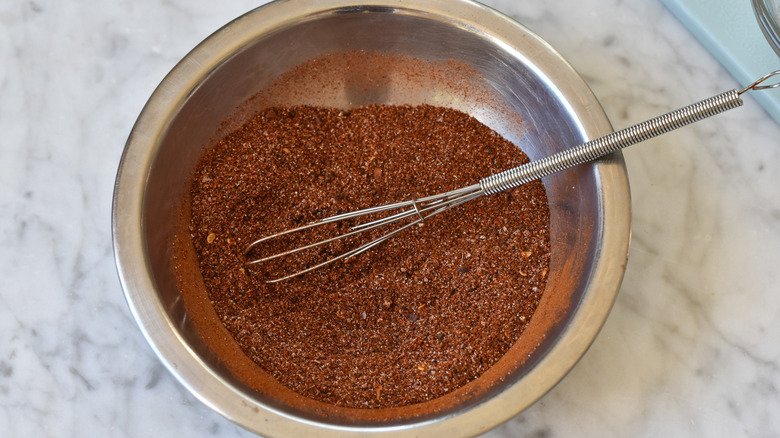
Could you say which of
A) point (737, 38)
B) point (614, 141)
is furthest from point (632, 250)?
point (737, 38)

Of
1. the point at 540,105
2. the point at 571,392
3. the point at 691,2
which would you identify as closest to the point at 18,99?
the point at 540,105

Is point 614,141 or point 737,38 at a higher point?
point 737,38

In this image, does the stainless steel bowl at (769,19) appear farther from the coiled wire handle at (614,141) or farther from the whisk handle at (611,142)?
the whisk handle at (611,142)

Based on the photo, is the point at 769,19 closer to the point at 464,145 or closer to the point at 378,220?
the point at 464,145

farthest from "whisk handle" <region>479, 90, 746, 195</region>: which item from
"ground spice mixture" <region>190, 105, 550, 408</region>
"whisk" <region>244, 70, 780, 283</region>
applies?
"ground spice mixture" <region>190, 105, 550, 408</region>

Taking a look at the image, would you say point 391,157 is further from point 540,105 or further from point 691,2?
point 691,2

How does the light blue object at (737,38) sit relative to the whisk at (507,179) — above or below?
above

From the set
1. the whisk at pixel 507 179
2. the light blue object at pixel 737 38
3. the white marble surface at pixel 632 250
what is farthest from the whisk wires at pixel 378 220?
the light blue object at pixel 737 38
